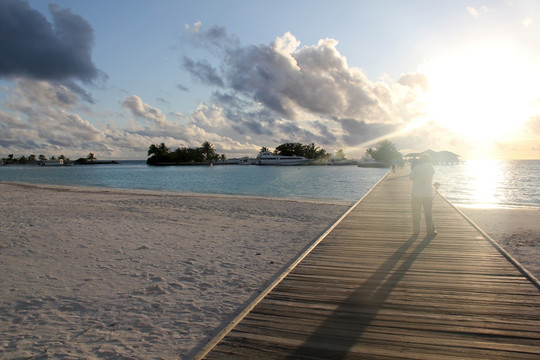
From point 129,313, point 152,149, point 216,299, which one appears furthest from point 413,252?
point 152,149

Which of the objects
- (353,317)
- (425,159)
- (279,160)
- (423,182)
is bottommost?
(353,317)

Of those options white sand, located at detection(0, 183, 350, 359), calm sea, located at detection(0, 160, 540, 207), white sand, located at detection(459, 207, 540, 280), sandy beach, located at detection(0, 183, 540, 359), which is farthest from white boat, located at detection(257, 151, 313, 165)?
white sand, located at detection(0, 183, 350, 359)

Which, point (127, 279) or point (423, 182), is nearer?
point (127, 279)

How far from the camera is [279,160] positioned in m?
164

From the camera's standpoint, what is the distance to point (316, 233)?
11.3 metres

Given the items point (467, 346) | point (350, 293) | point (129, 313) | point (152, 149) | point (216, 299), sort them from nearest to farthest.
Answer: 1. point (467, 346)
2. point (350, 293)
3. point (129, 313)
4. point (216, 299)
5. point (152, 149)

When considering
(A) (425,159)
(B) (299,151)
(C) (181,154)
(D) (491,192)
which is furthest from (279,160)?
(A) (425,159)

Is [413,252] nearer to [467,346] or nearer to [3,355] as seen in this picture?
[467,346]

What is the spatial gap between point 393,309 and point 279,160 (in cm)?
16028

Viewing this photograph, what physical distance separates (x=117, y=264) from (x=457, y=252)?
6.89 m

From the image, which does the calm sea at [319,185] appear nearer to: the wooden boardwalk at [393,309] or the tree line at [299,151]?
the wooden boardwalk at [393,309]

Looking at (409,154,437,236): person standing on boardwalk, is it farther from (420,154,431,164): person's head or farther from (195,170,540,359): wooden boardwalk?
(195,170,540,359): wooden boardwalk

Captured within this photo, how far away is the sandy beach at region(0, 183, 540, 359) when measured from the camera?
13.8ft

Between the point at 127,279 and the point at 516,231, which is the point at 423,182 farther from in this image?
the point at 516,231
